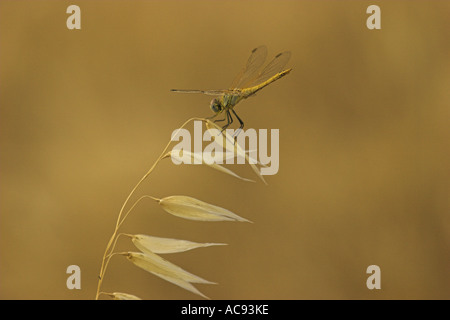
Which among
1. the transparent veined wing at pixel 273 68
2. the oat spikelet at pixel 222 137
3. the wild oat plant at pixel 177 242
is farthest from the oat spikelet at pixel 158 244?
the transparent veined wing at pixel 273 68

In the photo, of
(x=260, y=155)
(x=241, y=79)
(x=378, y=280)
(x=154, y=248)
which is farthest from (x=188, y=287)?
(x=378, y=280)

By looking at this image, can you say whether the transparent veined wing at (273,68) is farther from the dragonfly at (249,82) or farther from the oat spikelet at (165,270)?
the oat spikelet at (165,270)

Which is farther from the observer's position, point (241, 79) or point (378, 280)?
point (378, 280)

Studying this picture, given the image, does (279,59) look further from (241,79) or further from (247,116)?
(247,116)

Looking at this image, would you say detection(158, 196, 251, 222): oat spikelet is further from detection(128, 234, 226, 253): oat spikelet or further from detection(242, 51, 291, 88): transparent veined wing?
detection(242, 51, 291, 88): transparent veined wing

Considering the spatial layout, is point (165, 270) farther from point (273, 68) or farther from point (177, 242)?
point (273, 68)

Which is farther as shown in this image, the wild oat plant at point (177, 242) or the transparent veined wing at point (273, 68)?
the transparent veined wing at point (273, 68)

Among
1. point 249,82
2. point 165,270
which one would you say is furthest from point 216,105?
point 165,270
